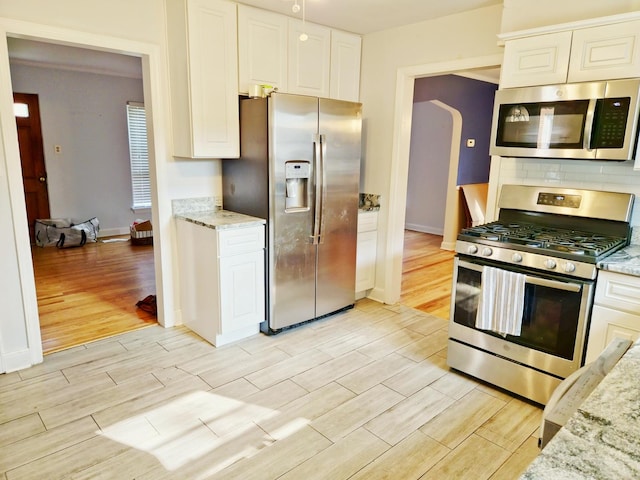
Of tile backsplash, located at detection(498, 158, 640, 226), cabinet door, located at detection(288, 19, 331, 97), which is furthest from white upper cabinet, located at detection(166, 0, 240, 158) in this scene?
tile backsplash, located at detection(498, 158, 640, 226)

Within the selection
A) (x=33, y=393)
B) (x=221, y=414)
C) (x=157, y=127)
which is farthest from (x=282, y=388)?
(x=157, y=127)

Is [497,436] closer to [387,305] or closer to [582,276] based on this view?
[582,276]

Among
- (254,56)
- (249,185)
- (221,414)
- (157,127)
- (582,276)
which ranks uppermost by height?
(254,56)

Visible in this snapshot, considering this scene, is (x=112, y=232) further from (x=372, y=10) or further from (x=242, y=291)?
(x=372, y=10)

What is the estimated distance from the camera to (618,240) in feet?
8.09

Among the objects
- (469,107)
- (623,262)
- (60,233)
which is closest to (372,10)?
(623,262)

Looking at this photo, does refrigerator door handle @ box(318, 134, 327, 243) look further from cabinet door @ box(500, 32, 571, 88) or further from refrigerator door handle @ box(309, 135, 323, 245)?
cabinet door @ box(500, 32, 571, 88)

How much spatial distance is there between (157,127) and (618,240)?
10.4 ft

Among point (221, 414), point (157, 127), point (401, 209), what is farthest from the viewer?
point (401, 209)

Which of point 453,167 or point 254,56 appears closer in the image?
point 254,56

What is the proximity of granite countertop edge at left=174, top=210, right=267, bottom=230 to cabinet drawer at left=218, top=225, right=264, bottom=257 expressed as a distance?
0.13ft

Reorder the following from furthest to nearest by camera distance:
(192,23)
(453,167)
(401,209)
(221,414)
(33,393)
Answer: (453,167) → (401,209) → (192,23) → (33,393) → (221,414)

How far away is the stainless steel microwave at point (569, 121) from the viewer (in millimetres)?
2248

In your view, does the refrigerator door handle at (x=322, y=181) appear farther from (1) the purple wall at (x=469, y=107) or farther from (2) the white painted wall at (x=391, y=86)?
(1) the purple wall at (x=469, y=107)
